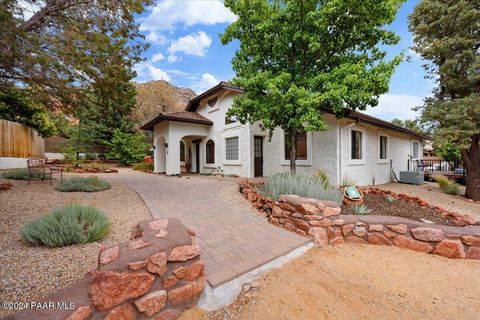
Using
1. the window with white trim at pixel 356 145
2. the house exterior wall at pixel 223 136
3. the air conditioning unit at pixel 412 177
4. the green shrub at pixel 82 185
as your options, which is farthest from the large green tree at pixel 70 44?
the air conditioning unit at pixel 412 177

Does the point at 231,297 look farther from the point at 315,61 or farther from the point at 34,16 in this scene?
the point at 34,16

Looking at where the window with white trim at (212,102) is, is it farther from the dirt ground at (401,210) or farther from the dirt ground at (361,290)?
the dirt ground at (361,290)

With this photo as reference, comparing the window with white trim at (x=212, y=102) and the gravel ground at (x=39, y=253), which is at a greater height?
the window with white trim at (x=212, y=102)

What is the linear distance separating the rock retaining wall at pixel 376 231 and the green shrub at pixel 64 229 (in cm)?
332

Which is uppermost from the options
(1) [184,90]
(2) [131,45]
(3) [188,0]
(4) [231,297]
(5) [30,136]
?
(1) [184,90]

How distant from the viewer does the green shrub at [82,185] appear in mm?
6880

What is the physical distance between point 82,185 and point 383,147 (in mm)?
13964

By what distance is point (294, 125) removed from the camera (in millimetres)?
6645

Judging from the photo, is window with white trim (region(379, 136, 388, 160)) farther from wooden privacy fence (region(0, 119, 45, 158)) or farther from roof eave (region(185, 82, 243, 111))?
wooden privacy fence (region(0, 119, 45, 158))

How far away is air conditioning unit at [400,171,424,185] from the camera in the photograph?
40.2 ft

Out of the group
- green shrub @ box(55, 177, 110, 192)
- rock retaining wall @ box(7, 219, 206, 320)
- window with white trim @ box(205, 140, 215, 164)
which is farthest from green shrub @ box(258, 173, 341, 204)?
window with white trim @ box(205, 140, 215, 164)

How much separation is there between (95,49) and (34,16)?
1.78 meters

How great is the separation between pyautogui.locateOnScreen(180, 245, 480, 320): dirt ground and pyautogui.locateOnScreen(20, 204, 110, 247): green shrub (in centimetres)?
219

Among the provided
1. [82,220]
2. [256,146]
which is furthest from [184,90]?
[82,220]
